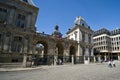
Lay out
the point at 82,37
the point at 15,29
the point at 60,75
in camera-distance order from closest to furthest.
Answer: the point at 60,75 < the point at 15,29 < the point at 82,37

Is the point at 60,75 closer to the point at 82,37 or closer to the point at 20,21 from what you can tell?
the point at 20,21

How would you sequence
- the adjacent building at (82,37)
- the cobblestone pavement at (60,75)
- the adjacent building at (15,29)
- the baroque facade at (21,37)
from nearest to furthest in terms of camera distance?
the cobblestone pavement at (60,75) < the baroque facade at (21,37) < the adjacent building at (15,29) < the adjacent building at (82,37)

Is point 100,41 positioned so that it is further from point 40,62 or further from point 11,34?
point 11,34

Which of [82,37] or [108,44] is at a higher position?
[82,37]

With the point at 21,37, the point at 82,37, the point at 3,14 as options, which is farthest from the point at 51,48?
the point at 82,37

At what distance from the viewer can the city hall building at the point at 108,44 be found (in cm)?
6406

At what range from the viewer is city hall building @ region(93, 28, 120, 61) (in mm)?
64062

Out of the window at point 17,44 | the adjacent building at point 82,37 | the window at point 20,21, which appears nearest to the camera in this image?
the window at point 17,44

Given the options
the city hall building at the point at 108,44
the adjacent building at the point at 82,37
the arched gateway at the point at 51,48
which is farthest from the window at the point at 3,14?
the city hall building at the point at 108,44

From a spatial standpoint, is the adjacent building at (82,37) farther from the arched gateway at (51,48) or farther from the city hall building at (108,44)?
the city hall building at (108,44)

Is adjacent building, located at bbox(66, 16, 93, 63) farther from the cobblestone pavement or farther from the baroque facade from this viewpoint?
the cobblestone pavement

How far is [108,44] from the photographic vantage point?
215 feet

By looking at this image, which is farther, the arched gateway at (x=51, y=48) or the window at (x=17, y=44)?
the arched gateway at (x=51, y=48)

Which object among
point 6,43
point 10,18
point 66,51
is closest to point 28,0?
point 10,18
